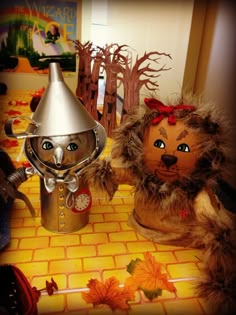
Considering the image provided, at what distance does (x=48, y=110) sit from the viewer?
19.5 inches

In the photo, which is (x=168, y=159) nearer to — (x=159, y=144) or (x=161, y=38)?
(x=159, y=144)

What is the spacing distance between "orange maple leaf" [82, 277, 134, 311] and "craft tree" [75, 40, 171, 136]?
0.47 metres

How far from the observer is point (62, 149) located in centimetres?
50

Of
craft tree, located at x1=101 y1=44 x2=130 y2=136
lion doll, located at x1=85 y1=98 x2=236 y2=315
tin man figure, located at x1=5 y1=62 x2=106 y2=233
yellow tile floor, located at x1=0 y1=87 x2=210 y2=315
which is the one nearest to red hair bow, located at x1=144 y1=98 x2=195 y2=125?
lion doll, located at x1=85 y1=98 x2=236 y2=315

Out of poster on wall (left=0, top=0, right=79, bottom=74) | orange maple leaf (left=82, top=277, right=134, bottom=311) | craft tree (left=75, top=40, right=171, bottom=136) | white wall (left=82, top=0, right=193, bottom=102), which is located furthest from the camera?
craft tree (left=75, top=40, right=171, bottom=136)

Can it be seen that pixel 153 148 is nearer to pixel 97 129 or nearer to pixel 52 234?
pixel 97 129

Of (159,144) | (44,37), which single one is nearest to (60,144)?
(159,144)

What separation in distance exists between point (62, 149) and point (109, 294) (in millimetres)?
243

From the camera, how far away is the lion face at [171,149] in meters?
0.52

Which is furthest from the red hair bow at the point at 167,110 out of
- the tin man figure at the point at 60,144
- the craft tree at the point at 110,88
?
the craft tree at the point at 110,88

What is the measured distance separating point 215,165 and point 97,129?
228 millimetres

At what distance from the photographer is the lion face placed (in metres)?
0.52

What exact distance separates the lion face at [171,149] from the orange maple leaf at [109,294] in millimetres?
202

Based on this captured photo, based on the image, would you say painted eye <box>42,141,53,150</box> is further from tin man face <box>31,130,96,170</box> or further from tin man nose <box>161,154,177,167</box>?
tin man nose <box>161,154,177,167</box>
